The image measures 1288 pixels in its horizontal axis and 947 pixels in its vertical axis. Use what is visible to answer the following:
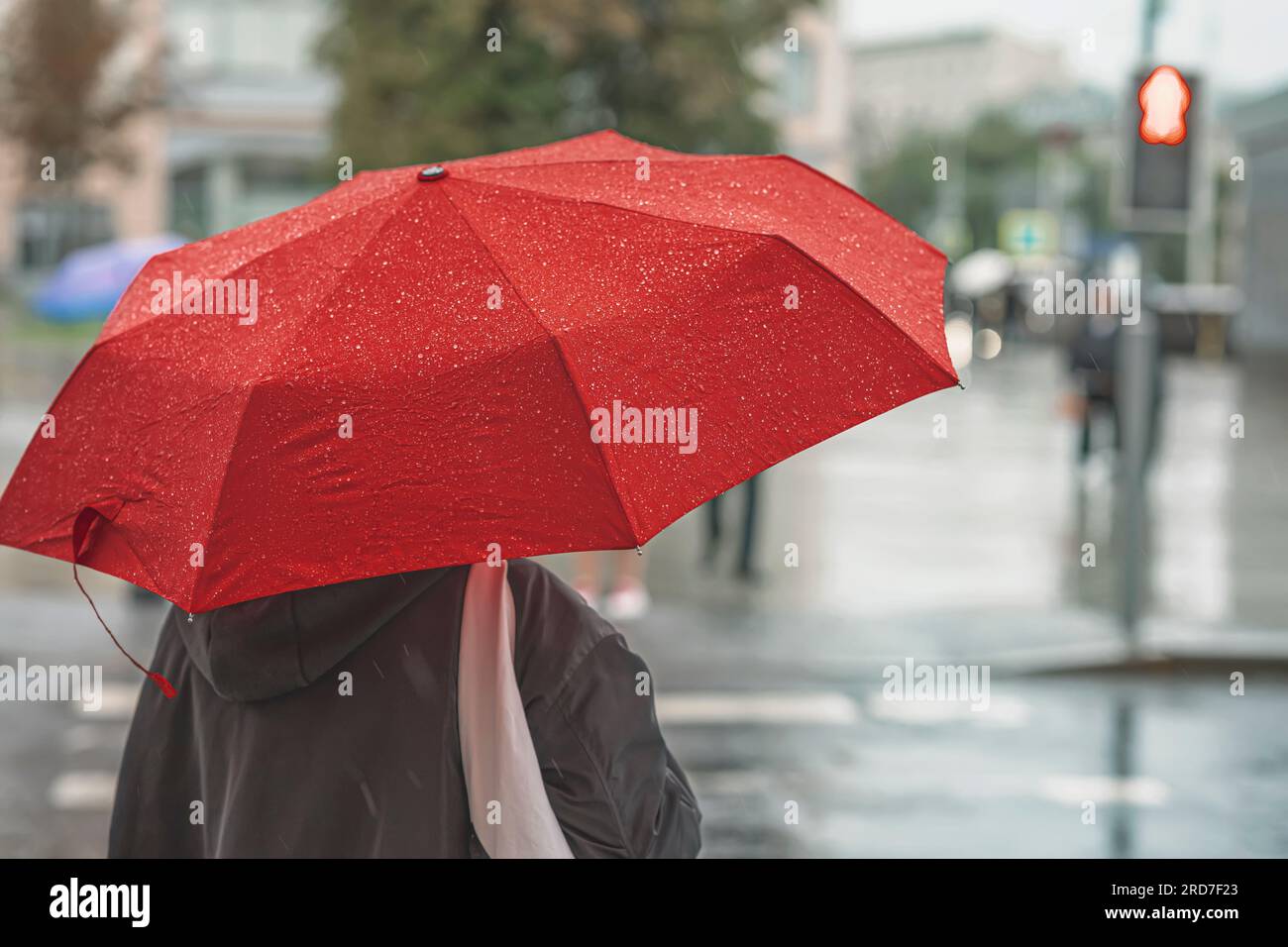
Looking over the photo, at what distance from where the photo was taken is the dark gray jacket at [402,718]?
228 cm

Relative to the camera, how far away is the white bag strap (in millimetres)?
2262

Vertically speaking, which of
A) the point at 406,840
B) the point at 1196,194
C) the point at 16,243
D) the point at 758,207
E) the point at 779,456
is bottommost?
the point at 406,840

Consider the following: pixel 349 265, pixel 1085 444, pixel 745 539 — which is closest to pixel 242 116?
pixel 1085 444

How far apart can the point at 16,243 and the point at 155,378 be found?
4689 centimetres

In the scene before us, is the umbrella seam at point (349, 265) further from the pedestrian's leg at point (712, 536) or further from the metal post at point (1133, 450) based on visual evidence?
the pedestrian's leg at point (712, 536)

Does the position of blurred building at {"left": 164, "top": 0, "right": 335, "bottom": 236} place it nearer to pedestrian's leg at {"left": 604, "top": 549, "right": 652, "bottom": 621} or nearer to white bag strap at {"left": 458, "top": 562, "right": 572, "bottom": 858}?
pedestrian's leg at {"left": 604, "top": 549, "right": 652, "bottom": 621}

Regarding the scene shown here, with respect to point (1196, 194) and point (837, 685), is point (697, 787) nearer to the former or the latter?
point (837, 685)

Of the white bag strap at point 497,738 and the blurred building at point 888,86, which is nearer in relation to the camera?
the white bag strap at point 497,738

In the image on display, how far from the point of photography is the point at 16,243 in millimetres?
45969

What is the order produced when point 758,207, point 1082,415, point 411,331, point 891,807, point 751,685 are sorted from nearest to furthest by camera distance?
point 411,331
point 758,207
point 891,807
point 751,685
point 1082,415

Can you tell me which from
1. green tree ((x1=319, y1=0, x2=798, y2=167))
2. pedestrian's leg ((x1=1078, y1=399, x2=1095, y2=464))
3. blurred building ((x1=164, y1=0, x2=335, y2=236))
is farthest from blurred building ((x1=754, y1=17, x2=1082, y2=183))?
blurred building ((x1=164, y1=0, x2=335, y2=236))

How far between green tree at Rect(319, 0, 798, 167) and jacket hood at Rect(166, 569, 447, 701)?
18354 millimetres

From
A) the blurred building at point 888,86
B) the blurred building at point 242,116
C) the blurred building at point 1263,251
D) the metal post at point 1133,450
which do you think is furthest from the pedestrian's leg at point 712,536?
the blurred building at point 242,116
